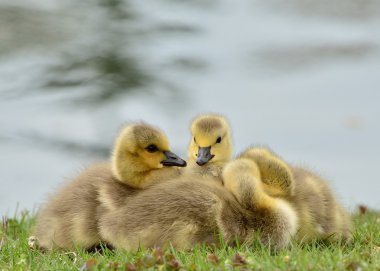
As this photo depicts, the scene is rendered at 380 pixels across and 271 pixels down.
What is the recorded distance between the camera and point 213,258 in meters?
4.41

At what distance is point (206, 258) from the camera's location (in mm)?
4508

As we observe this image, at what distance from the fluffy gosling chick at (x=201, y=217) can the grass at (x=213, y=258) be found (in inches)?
2.8

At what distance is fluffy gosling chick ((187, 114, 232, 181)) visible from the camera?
5.42m

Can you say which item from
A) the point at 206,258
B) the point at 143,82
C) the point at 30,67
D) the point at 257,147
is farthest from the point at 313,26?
the point at 206,258

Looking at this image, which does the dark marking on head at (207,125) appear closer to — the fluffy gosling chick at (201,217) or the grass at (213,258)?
the fluffy gosling chick at (201,217)

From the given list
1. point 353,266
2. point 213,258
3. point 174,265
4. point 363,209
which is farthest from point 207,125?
point 363,209

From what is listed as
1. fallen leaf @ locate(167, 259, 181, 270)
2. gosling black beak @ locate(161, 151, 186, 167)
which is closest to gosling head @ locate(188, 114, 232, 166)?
gosling black beak @ locate(161, 151, 186, 167)

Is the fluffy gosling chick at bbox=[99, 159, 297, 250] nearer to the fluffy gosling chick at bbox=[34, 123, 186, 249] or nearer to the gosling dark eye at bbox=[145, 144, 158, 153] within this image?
the fluffy gosling chick at bbox=[34, 123, 186, 249]

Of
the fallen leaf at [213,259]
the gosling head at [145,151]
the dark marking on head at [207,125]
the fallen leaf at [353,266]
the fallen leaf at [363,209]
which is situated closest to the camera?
the fallen leaf at [353,266]

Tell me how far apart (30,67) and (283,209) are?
28.6ft

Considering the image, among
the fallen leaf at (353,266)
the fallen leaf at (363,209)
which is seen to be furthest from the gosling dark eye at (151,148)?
the fallen leaf at (363,209)

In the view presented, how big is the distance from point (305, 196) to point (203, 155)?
23.0 inches

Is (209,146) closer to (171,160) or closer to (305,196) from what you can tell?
(171,160)

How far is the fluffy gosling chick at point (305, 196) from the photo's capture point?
16.7 feet
